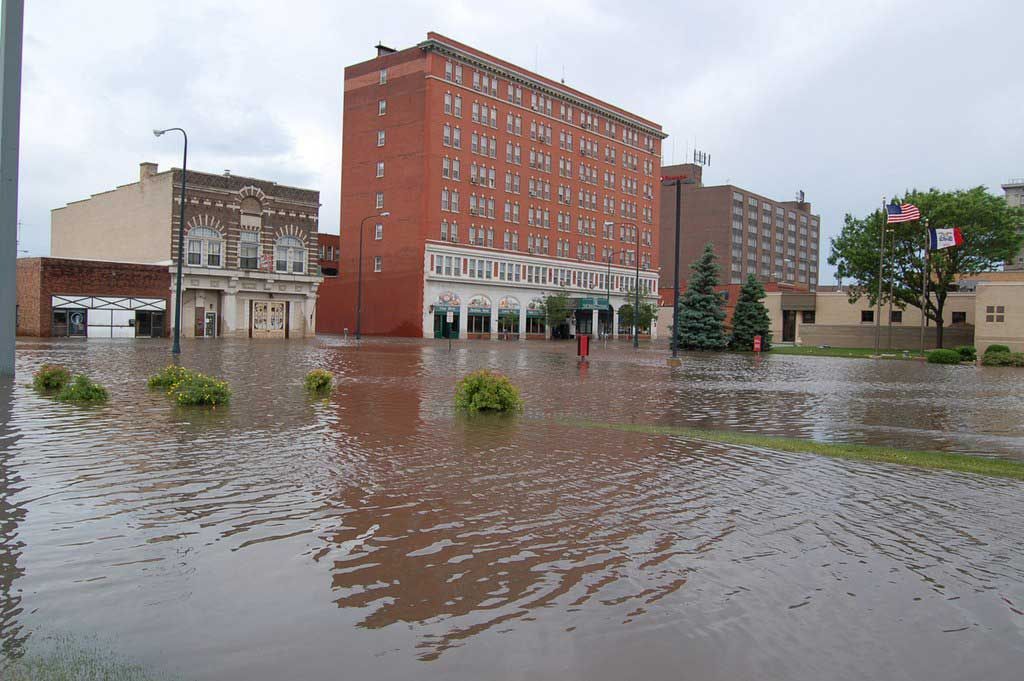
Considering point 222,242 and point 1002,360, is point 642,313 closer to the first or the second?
point 1002,360

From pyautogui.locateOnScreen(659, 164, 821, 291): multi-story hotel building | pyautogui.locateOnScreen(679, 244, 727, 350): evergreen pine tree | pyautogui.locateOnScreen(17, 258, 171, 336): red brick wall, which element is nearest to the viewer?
pyautogui.locateOnScreen(17, 258, 171, 336): red brick wall

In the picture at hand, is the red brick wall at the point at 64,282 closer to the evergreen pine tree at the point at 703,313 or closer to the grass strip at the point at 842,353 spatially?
the evergreen pine tree at the point at 703,313

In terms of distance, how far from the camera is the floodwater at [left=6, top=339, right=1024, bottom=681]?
4219 mm

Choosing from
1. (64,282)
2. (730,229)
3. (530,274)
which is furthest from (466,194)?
(730,229)

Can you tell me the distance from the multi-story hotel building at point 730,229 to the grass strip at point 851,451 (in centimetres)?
12670

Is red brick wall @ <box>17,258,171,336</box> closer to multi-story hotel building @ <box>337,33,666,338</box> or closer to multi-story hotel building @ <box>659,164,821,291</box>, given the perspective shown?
multi-story hotel building @ <box>337,33,666,338</box>

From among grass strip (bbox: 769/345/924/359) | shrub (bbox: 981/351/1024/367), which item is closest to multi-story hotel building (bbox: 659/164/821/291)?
grass strip (bbox: 769/345/924/359)

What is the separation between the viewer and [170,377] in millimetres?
15578

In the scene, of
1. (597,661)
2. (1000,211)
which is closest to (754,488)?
(597,661)

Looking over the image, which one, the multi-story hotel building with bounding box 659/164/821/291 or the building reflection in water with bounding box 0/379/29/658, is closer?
the building reflection in water with bounding box 0/379/29/658

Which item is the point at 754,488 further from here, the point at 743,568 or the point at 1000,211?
the point at 1000,211

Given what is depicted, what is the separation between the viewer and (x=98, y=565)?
17.4ft

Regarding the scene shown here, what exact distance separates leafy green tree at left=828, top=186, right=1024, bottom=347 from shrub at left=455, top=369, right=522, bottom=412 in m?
52.3

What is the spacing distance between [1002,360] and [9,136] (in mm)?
45750
